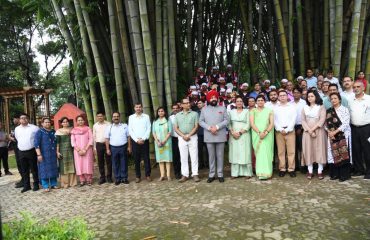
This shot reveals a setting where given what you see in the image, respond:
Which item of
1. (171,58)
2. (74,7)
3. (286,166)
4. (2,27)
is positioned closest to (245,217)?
(286,166)

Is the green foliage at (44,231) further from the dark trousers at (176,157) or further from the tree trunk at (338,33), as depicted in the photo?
the tree trunk at (338,33)

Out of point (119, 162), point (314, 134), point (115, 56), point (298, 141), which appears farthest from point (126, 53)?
point (314, 134)

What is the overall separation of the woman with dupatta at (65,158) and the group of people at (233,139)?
0.05ft

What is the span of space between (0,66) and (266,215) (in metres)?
17.9

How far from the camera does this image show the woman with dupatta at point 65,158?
566cm

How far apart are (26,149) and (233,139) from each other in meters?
3.33

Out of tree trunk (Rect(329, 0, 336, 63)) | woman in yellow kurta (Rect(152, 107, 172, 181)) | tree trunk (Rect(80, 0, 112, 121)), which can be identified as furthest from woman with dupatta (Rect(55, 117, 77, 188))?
tree trunk (Rect(329, 0, 336, 63))

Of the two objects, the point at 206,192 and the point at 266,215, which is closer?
the point at 266,215

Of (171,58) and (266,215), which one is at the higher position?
(171,58)

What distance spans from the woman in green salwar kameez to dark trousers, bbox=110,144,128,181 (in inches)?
80.8

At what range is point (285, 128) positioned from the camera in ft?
17.1

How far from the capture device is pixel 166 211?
3887mm

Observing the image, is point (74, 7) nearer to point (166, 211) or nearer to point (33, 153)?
point (33, 153)

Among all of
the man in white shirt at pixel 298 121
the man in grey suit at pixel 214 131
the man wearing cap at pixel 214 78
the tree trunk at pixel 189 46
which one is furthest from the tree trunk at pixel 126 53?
the man in white shirt at pixel 298 121
